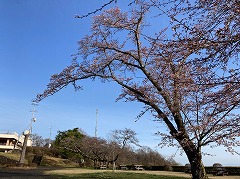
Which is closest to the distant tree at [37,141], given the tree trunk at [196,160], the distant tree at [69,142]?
the distant tree at [69,142]

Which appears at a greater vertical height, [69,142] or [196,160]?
[69,142]

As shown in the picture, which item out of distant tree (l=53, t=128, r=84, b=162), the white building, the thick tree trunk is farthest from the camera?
the white building

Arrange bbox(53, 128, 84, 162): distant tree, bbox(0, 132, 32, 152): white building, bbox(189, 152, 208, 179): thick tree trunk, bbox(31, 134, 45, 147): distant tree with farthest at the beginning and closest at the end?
1. bbox(31, 134, 45, 147): distant tree
2. bbox(0, 132, 32, 152): white building
3. bbox(53, 128, 84, 162): distant tree
4. bbox(189, 152, 208, 179): thick tree trunk

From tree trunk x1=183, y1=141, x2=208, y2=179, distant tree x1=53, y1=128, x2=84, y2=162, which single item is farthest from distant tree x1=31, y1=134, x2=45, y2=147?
tree trunk x1=183, y1=141, x2=208, y2=179

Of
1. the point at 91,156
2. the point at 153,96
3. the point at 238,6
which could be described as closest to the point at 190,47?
the point at 238,6

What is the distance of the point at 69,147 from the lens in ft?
133

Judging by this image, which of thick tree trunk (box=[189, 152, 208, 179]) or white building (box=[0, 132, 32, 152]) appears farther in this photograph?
white building (box=[0, 132, 32, 152])

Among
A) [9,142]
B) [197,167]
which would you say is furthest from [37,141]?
[197,167]

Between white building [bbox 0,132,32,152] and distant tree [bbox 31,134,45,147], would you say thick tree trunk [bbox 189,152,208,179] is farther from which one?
distant tree [bbox 31,134,45,147]

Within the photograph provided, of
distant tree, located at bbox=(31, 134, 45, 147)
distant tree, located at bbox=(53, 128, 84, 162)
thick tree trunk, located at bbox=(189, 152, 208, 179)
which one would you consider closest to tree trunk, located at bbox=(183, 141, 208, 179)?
thick tree trunk, located at bbox=(189, 152, 208, 179)

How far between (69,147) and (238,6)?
39.0 meters

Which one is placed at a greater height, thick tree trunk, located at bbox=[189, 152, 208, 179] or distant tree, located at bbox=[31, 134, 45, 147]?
distant tree, located at bbox=[31, 134, 45, 147]

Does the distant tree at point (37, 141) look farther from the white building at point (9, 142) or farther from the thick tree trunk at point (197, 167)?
the thick tree trunk at point (197, 167)

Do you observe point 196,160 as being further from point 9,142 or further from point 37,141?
point 37,141
